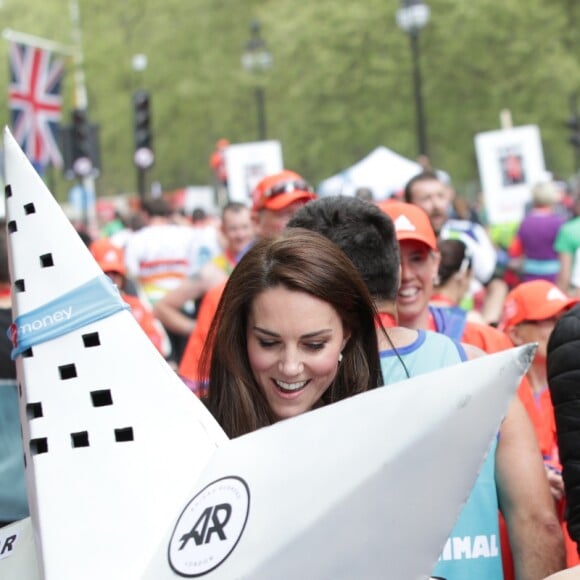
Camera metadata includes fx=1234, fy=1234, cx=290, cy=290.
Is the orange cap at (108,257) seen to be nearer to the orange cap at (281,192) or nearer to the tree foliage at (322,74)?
the orange cap at (281,192)

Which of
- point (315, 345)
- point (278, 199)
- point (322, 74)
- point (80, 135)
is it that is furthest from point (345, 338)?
point (322, 74)

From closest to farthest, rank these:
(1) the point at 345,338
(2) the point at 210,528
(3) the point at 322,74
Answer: (2) the point at 210,528 < (1) the point at 345,338 < (3) the point at 322,74

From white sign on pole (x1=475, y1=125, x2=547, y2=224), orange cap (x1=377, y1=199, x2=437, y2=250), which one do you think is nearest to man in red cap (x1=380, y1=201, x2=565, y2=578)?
orange cap (x1=377, y1=199, x2=437, y2=250)

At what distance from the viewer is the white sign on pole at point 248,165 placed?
1470 cm

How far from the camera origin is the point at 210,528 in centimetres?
204

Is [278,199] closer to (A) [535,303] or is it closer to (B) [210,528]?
(A) [535,303]

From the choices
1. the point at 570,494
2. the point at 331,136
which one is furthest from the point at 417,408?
the point at 331,136

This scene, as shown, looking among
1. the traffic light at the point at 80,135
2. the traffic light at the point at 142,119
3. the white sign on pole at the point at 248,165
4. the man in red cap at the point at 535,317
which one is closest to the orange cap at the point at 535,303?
the man in red cap at the point at 535,317

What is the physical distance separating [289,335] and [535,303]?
2.64m

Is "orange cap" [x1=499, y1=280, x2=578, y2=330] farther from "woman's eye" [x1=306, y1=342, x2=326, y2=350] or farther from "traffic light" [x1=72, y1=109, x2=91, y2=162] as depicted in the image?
"traffic light" [x1=72, y1=109, x2=91, y2=162]

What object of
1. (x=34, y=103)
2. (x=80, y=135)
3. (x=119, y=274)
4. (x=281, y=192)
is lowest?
(x=119, y=274)

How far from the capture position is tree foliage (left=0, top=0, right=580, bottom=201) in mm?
29047

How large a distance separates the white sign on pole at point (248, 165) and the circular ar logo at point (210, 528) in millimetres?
12598

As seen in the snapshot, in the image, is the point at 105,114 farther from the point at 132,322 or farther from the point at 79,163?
the point at 132,322
